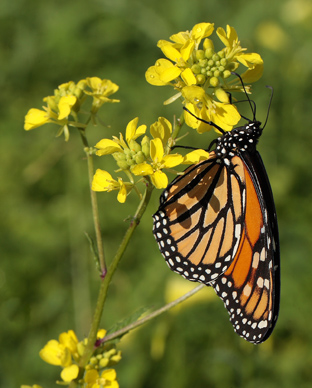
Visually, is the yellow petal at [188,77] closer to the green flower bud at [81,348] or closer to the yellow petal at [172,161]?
the yellow petal at [172,161]

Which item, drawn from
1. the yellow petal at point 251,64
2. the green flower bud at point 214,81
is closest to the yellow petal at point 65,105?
the green flower bud at point 214,81

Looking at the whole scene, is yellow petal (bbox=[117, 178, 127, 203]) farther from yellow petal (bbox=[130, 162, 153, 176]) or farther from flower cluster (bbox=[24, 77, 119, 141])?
flower cluster (bbox=[24, 77, 119, 141])

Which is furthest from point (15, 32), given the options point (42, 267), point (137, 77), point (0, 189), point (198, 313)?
point (198, 313)

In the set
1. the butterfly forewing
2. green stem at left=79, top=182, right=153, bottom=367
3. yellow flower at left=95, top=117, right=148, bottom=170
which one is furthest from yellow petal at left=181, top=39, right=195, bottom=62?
the butterfly forewing

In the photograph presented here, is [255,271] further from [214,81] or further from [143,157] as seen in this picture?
[214,81]

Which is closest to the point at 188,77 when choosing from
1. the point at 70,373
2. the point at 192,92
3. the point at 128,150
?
the point at 192,92

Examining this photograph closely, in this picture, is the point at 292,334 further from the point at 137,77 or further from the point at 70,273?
the point at 137,77
